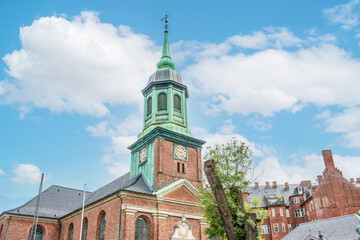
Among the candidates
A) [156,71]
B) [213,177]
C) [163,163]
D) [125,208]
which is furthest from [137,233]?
[156,71]

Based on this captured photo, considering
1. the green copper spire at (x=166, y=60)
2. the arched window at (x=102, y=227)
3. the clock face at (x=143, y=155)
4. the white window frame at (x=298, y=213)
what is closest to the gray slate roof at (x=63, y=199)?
the clock face at (x=143, y=155)

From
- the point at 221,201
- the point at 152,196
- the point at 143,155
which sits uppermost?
the point at 143,155

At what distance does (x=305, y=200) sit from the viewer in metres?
55.2

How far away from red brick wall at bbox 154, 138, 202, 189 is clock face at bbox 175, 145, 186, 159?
467 mm

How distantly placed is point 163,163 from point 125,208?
214 inches

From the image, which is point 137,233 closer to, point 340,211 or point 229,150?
point 229,150

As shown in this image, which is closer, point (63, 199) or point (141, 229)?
point (141, 229)

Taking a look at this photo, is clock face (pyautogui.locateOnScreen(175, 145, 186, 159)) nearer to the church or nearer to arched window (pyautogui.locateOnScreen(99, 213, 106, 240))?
the church

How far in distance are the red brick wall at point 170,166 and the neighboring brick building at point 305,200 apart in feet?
60.2

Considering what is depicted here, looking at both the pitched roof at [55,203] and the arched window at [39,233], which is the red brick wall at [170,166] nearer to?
the pitched roof at [55,203]

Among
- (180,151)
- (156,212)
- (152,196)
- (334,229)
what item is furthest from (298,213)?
(152,196)

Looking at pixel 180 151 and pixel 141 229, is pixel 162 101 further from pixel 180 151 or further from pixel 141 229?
pixel 141 229

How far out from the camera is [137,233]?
2361 cm

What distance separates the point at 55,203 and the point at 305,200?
133 feet
